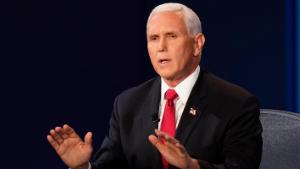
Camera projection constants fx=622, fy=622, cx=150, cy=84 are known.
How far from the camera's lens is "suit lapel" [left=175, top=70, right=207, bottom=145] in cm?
182

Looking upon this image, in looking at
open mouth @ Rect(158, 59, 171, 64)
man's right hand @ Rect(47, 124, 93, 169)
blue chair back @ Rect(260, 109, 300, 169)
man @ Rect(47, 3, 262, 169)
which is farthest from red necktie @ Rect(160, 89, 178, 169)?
blue chair back @ Rect(260, 109, 300, 169)

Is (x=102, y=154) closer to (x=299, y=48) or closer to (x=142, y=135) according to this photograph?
(x=142, y=135)

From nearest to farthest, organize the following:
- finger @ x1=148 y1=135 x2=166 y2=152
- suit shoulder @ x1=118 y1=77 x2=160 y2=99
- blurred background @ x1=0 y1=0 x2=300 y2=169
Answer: finger @ x1=148 y1=135 x2=166 y2=152
suit shoulder @ x1=118 y1=77 x2=160 y2=99
blurred background @ x1=0 y1=0 x2=300 y2=169

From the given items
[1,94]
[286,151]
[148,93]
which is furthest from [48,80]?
[286,151]

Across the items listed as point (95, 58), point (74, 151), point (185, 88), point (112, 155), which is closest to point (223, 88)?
point (185, 88)

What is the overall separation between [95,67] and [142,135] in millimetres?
1381

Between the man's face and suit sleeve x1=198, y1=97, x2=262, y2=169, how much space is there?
0.73 ft

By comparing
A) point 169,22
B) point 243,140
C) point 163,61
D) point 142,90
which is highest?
point 169,22

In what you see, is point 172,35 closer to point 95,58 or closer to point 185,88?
point 185,88

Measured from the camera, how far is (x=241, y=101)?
6.12 ft

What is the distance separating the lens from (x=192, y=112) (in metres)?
1.85

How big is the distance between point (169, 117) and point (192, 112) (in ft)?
0.23

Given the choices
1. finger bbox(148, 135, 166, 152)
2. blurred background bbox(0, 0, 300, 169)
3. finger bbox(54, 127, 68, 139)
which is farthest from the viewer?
blurred background bbox(0, 0, 300, 169)

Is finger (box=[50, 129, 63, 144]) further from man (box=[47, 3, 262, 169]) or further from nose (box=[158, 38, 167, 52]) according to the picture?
nose (box=[158, 38, 167, 52])
